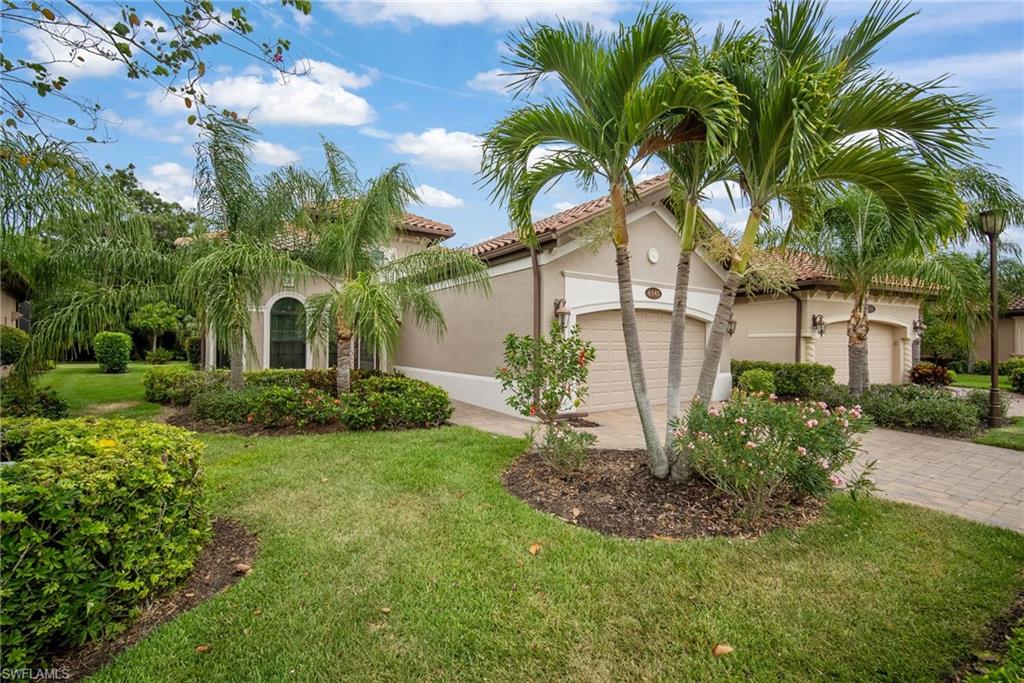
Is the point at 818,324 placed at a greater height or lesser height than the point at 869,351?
greater

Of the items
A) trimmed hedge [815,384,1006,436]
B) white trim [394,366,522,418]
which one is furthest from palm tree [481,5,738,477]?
trimmed hedge [815,384,1006,436]

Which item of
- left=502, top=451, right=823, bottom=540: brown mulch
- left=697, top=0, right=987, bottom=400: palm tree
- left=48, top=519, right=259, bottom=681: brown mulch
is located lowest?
left=48, top=519, right=259, bottom=681: brown mulch

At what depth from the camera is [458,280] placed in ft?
32.5

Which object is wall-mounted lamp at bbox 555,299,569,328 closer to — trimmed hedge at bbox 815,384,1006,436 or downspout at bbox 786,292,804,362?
trimmed hedge at bbox 815,384,1006,436

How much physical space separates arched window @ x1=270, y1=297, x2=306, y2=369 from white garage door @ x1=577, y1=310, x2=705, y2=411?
8561mm

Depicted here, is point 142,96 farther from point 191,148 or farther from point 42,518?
point 191,148

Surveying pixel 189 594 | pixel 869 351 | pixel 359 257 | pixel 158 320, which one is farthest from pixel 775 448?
pixel 158 320

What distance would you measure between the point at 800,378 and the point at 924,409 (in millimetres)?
3897

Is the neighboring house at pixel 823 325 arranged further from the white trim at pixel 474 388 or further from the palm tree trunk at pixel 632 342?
the palm tree trunk at pixel 632 342

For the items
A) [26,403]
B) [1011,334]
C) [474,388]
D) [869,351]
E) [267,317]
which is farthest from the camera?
[1011,334]

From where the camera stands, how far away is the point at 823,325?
14.4m

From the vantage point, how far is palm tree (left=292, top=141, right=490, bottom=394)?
870 cm

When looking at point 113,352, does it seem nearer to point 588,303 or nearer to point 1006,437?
point 588,303

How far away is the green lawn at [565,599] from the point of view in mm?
2686
